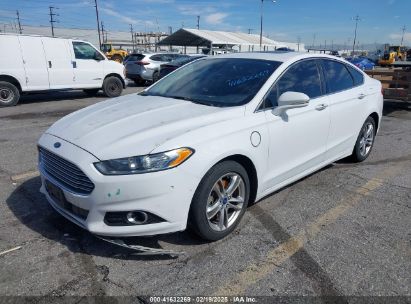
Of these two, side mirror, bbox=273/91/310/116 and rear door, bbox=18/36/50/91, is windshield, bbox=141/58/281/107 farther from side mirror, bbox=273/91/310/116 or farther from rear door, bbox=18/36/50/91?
rear door, bbox=18/36/50/91

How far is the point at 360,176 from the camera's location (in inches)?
196

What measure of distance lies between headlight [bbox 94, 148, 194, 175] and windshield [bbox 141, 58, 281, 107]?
3.33 ft

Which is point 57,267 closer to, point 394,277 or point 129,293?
point 129,293

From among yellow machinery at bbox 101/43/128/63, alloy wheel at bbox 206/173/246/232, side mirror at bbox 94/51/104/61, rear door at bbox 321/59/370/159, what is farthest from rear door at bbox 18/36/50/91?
yellow machinery at bbox 101/43/128/63

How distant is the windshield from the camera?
3.62 meters

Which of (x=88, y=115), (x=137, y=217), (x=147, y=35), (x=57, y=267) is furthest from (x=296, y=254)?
(x=147, y=35)

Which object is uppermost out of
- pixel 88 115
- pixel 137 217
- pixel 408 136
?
pixel 88 115

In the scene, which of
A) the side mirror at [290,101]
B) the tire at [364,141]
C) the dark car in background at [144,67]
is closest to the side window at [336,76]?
the tire at [364,141]

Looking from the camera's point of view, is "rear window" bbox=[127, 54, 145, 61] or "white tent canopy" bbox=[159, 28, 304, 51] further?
"white tent canopy" bbox=[159, 28, 304, 51]

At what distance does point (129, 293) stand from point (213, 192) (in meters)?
1.05

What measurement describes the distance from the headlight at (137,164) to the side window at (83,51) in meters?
10.1

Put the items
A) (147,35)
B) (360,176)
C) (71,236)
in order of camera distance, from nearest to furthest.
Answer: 1. (71,236)
2. (360,176)
3. (147,35)

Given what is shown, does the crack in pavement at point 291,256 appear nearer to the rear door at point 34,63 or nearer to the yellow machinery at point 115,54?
the rear door at point 34,63

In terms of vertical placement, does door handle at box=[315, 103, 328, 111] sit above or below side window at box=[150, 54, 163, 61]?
below
